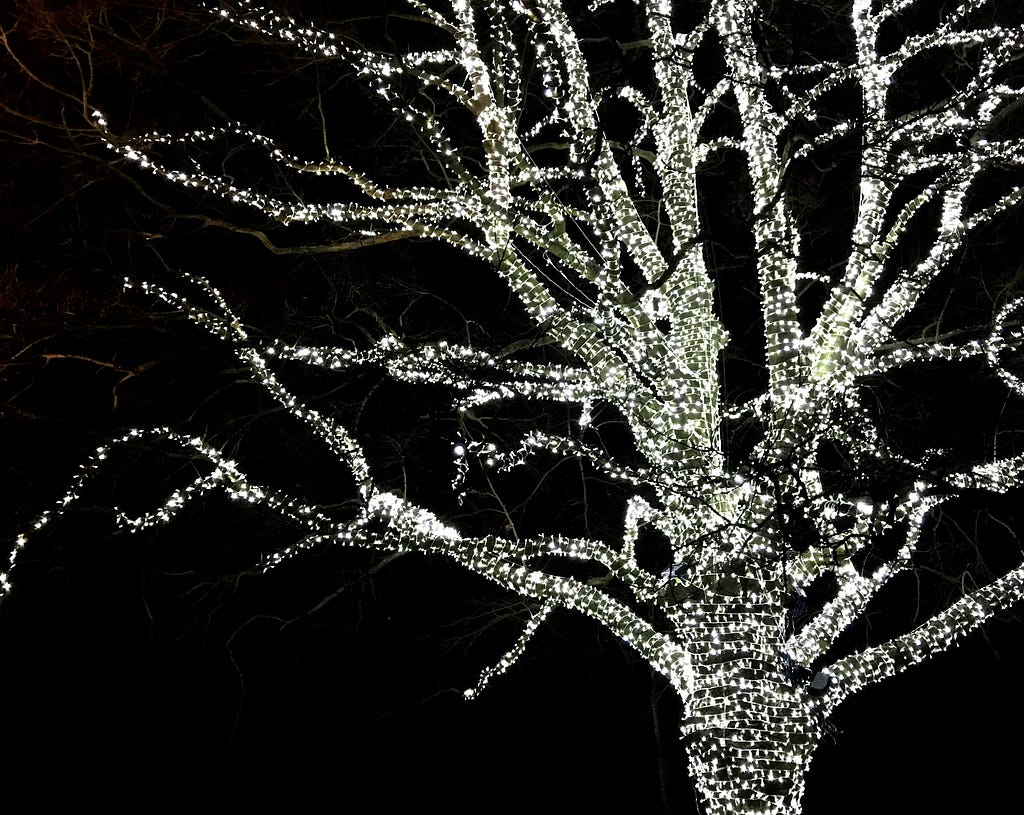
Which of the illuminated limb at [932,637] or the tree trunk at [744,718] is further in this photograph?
the illuminated limb at [932,637]

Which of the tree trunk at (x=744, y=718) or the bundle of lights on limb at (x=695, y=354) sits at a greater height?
the bundle of lights on limb at (x=695, y=354)

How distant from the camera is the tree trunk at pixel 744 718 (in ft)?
17.3

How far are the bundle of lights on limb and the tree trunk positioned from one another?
0.04 feet

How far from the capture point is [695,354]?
627 centimetres

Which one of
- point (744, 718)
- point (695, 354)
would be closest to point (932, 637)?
point (744, 718)

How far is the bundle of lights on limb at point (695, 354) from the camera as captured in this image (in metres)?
5.39

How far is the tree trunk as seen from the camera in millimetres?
5277

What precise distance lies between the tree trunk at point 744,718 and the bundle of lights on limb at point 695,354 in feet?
0.04

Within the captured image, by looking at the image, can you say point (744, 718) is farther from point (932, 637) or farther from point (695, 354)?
point (695, 354)

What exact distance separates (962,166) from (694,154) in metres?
1.87

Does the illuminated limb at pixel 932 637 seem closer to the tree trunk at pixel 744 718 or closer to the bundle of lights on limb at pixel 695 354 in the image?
the bundle of lights on limb at pixel 695 354

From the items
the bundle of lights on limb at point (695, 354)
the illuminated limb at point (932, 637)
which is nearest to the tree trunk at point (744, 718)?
the bundle of lights on limb at point (695, 354)

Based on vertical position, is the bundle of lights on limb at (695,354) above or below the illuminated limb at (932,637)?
above

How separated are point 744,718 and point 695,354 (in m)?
2.43
